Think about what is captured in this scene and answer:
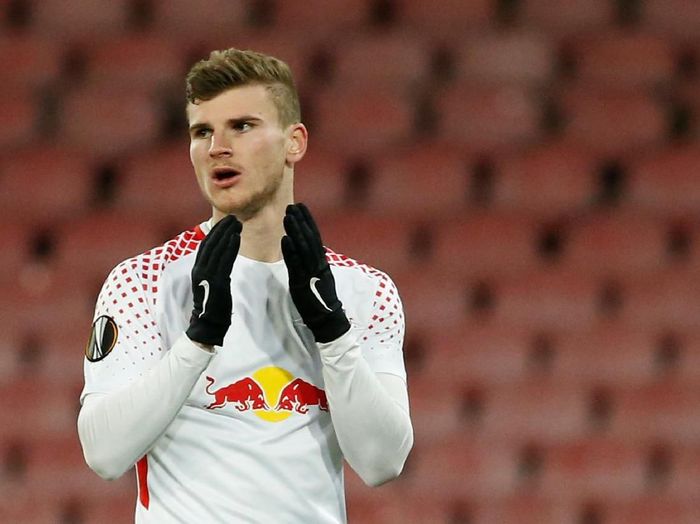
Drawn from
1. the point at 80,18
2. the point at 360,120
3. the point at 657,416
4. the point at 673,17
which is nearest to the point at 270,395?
the point at 657,416

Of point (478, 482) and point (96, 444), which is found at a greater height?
point (96, 444)

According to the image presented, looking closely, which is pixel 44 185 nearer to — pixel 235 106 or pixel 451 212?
pixel 451 212

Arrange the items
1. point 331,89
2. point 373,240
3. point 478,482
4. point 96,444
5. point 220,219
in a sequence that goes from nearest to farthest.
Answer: point 96,444
point 220,219
point 478,482
point 373,240
point 331,89

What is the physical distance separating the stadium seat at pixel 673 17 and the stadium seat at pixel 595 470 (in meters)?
1.41

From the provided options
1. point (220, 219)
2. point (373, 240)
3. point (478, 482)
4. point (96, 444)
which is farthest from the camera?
point (373, 240)

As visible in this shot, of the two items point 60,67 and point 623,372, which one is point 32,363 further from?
point 623,372

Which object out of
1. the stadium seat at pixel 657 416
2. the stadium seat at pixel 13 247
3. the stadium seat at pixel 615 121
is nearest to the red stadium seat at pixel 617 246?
the stadium seat at pixel 615 121

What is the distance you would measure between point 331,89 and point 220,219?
8.01 feet

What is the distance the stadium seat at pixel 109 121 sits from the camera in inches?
163

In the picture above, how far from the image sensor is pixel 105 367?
5.74 ft

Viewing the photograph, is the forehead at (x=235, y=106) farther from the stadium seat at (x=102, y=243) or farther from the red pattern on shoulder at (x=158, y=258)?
the stadium seat at (x=102, y=243)

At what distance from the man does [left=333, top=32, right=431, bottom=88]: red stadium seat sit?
7.82 feet

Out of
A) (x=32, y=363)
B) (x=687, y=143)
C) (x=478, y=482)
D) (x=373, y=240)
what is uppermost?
(x=687, y=143)

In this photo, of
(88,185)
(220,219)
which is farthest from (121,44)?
(220,219)
